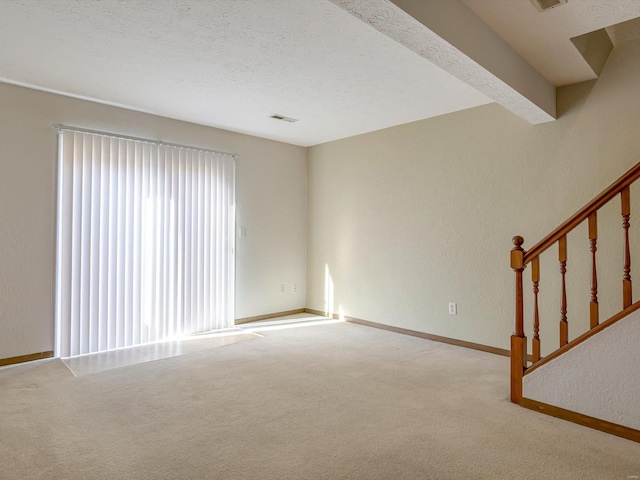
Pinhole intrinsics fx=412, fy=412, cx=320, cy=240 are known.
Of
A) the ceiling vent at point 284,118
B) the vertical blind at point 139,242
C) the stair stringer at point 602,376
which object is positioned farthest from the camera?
the ceiling vent at point 284,118

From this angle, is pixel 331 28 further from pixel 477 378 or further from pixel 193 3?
pixel 477 378

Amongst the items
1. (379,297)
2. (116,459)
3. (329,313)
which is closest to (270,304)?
(329,313)

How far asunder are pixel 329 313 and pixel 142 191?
9.18ft

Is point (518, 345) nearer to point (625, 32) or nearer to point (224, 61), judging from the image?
point (625, 32)

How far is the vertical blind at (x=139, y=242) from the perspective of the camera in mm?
3785

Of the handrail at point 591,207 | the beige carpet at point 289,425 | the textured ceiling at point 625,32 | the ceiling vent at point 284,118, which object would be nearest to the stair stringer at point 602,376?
the beige carpet at point 289,425

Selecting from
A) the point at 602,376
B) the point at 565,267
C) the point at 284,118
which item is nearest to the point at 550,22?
the point at 565,267

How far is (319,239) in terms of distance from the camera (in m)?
5.70

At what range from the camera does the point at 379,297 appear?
16.2ft

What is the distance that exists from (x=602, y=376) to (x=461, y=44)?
1993mm

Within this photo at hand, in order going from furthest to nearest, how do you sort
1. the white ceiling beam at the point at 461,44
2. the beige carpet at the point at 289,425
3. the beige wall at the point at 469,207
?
1. the beige wall at the point at 469,207
2. the beige carpet at the point at 289,425
3. the white ceiling beam at the point at 461,44

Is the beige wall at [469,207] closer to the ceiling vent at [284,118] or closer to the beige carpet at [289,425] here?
the beige carpet at [289,425]

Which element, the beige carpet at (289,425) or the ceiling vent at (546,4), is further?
the ceiling vent at (546,4)

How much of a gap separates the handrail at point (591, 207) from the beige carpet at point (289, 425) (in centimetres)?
104
